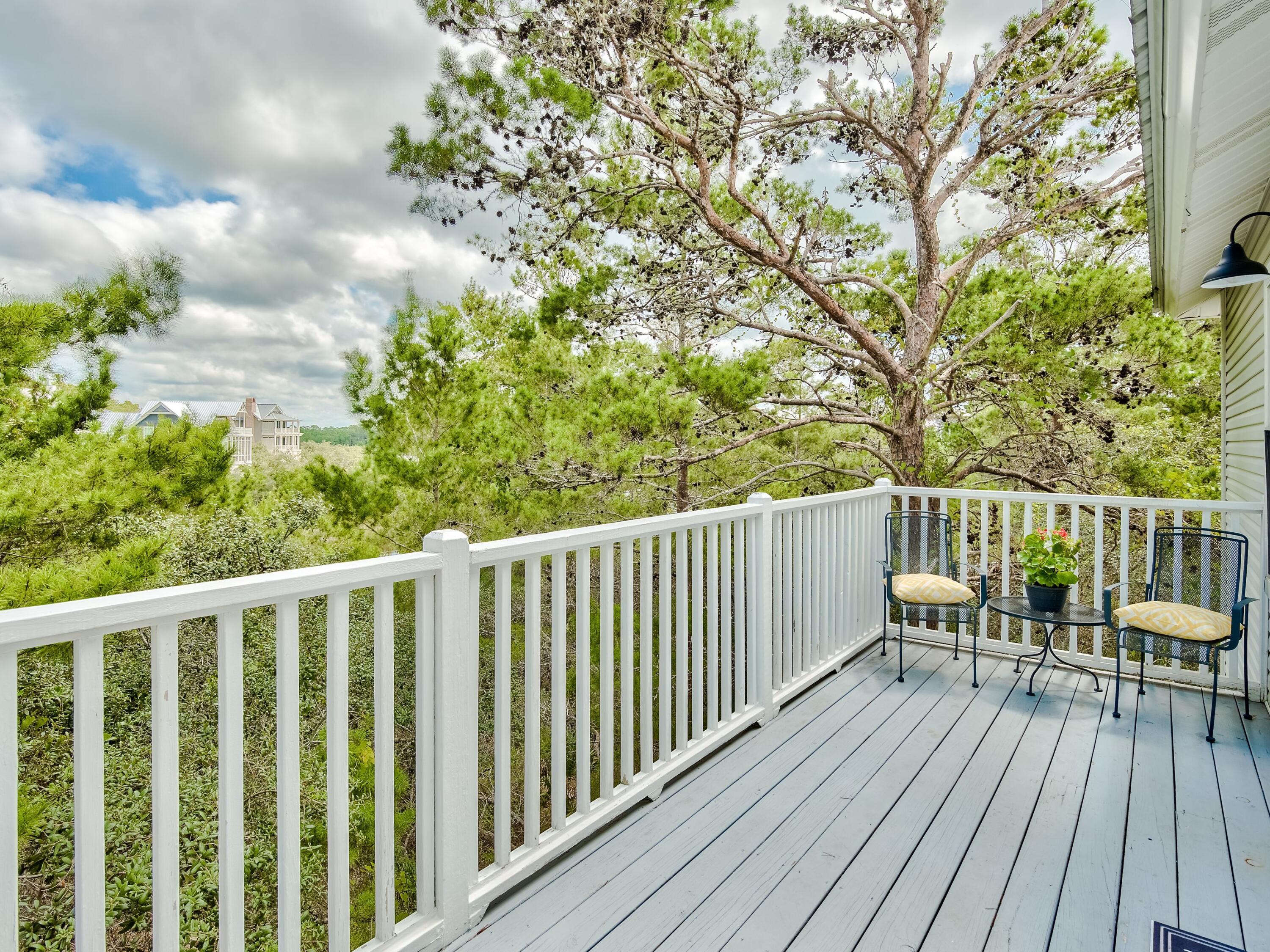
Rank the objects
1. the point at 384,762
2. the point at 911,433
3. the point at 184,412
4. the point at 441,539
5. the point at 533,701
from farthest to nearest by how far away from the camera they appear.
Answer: the point at 184,412 < the point at 911,433 < the point at 533,701 < the point at 441,539 < the point at 384,762

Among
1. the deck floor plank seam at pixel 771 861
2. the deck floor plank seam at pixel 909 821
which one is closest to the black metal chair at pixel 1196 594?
the deck floor plank seam at pixel 909 821

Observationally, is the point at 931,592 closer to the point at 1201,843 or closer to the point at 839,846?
the point at 1201,843

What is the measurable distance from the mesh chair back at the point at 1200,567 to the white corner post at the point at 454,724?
348cm

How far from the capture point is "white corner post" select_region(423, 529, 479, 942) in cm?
163

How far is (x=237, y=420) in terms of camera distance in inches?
394

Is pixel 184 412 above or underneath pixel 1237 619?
above

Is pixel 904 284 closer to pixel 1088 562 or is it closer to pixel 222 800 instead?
pixel 1088 562

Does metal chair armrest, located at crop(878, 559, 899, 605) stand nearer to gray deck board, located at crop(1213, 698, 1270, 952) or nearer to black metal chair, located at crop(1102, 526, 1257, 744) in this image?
black metal chair, located at crop(1102, 526, 1257, 744)

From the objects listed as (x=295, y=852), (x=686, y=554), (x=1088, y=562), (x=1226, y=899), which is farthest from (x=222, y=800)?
(x=1088, y=562)

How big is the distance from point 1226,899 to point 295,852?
2.41 metres

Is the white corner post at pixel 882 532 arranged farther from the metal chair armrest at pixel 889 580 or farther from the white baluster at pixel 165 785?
the white baluster at pixel 165 785

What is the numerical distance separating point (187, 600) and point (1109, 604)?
3916 millimetres

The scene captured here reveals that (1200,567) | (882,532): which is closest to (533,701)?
(882,532)

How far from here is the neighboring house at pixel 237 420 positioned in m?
8.41
